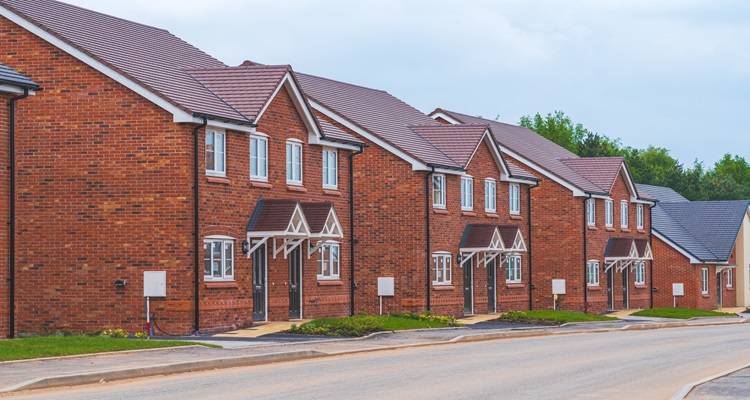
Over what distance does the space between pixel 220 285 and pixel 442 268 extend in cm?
1550

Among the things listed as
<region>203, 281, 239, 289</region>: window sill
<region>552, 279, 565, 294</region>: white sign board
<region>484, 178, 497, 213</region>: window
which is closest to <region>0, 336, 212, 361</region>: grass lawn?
<region>203, 281, 239, 289</region>: window sill

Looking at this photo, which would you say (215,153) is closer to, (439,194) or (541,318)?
(541,318)

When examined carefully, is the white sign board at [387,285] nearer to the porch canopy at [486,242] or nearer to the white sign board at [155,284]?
the porch canopy at [486,242]

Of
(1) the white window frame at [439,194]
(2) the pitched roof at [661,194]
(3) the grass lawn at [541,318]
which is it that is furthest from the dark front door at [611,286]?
(1) the white window frame at [439,194]

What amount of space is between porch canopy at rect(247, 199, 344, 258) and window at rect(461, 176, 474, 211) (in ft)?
38.8

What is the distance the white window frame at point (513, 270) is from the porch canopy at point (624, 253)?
8.14 meters

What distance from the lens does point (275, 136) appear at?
39.8m

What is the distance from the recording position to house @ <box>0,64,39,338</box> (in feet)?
98.9

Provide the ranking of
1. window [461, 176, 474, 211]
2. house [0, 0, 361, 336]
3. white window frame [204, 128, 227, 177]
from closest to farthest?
house [0, 0, 361, 336] < white window frame [204, 128, 227, 177] < window [461, 176, 474, 211]

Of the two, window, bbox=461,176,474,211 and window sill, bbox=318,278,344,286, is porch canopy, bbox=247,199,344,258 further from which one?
window, bbox=461,176,474,211

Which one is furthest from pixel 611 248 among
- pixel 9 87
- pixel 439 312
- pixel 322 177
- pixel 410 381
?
pixel 410 381

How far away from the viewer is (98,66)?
35156mm

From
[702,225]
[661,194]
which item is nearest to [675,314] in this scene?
[702,225]

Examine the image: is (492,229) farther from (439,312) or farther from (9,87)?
(9,87)
